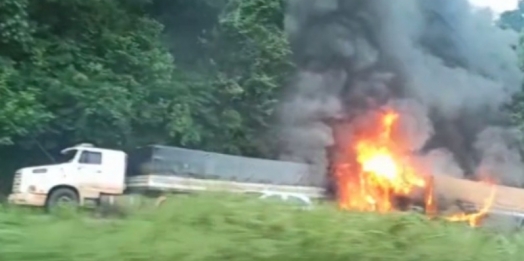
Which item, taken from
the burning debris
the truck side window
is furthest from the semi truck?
the burning debris

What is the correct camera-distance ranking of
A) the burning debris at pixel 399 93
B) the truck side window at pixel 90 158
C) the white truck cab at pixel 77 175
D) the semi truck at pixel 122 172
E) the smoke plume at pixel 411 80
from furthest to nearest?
1. the smoke plume at pixel 411 80
2. the burning debris at pixel 399 93
3. the truck side window at pixel 90 158
4. the white truck cab at pixel 77 175
5. the semi truck at pixel 122 172

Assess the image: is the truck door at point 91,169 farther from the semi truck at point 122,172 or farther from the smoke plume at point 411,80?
the smoke plume at point 411,80

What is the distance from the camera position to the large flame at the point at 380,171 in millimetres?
18641

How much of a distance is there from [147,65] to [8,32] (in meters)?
2.68

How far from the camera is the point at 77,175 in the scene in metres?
14.1

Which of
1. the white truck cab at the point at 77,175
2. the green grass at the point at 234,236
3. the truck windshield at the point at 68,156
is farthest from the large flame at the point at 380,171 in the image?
the green grass at the point at 234,236

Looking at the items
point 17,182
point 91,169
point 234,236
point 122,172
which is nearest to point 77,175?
point 91,169

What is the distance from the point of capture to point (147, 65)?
52.6 ft

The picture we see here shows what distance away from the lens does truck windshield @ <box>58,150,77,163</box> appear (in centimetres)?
1428

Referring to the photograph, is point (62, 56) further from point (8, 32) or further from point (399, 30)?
point (399, 30)

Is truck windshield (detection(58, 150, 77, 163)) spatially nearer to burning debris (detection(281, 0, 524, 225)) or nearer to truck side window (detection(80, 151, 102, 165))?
truck side window (detection(80, 151, 102, 165))

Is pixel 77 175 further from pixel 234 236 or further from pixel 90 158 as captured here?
pixel 234 236

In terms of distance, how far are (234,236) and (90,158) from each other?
11.1 m

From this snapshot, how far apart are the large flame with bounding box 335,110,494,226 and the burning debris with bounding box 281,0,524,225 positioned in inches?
1.4
